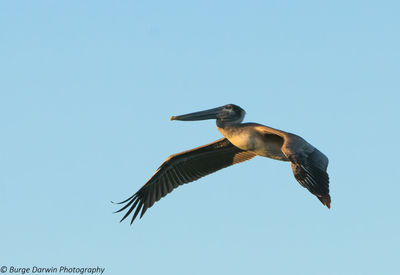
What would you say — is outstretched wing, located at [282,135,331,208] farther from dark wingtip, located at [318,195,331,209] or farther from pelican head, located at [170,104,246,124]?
pelican head, located at [170,104,246,124]

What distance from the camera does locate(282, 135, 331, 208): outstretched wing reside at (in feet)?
46.8

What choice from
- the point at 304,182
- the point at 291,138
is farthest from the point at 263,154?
the point at 304,182

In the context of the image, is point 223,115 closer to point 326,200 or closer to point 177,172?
point 177,172

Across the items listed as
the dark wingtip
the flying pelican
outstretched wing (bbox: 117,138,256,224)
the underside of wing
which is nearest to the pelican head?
the flying pelican

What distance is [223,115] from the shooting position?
61.2ft

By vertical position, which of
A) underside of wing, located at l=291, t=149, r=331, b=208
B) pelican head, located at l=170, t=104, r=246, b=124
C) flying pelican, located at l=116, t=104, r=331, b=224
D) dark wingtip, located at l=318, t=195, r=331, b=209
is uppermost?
pelican head, located at l=170, t=104, r=246, b=124

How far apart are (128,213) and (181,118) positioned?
321 cm

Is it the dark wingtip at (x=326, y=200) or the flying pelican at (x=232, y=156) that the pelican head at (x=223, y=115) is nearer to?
the flying pelican at (x=232, y=156)

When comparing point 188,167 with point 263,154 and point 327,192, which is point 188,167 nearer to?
point 263,154

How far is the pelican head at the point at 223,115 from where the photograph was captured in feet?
61.0

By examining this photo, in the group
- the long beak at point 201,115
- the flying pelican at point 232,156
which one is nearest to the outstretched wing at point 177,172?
the flying pelican at point 232,156

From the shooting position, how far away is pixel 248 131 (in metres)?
17.7

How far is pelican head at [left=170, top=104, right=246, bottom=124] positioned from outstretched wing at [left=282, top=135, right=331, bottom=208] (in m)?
2.85

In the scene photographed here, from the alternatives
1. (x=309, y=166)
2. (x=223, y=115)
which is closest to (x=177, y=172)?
(x=223, y=115)
